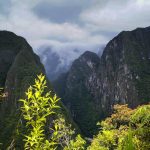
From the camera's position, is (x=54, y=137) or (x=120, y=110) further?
(x=120, y=110)

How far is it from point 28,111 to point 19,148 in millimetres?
131064

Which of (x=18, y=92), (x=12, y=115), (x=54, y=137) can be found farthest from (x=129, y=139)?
(x=18, y=92)

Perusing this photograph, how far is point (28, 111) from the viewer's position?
725 centimetres

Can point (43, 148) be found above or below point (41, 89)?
below

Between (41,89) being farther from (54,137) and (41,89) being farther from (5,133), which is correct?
(5,133)

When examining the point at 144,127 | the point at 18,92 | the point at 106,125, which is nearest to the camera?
the point at 144,127

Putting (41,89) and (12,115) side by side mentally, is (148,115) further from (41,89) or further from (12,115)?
(12,115)

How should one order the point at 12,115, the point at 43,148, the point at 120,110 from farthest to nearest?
1. the point at 12,115
2. the point at 120,110
3. the point at 43,148

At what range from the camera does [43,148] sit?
7242mm

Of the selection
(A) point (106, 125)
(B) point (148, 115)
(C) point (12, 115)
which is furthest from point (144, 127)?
(C) point (12, 115)

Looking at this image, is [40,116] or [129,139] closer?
[129,139]

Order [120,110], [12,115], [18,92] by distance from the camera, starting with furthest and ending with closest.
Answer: [18,92] < [12,115] < [120,110]

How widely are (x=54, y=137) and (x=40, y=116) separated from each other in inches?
18.4

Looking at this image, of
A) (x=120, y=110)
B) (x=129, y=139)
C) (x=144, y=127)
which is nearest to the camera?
(x=129, y=139)
